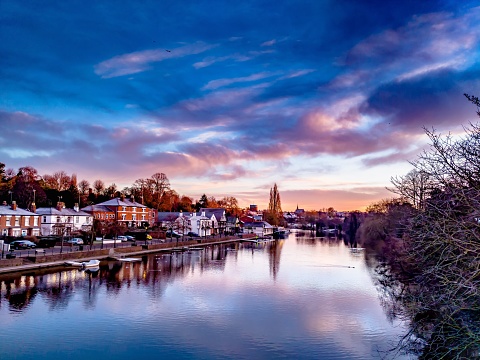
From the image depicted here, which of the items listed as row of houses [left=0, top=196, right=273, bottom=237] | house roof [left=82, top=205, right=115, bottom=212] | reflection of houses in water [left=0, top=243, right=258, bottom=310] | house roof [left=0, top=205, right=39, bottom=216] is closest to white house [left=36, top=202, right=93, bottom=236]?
row of houses [left=0, top=196, right=273, bottom=237]

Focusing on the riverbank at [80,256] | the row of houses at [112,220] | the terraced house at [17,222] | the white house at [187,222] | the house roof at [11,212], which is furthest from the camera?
the white house at [187,222]

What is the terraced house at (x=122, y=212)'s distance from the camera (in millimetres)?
68062

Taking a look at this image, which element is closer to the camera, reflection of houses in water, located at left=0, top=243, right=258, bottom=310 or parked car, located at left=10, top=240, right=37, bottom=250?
reflection of houses in water, located at left=0, top=243, right=258, bottom=310

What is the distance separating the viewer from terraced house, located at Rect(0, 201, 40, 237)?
44.6m

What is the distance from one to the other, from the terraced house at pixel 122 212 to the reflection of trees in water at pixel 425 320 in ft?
138

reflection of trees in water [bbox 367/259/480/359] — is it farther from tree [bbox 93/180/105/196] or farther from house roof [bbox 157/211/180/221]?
tree [bbox 93/180/105/196]

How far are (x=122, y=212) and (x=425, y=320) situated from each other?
5871 centimetres

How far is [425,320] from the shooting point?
19.6 m

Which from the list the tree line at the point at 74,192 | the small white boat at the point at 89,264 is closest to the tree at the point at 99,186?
the tree line at the point at 74,192

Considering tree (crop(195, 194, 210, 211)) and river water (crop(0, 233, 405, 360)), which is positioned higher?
tree (crop(195, 194, 210, 211))

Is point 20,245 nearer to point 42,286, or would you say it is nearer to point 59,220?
point 42,286

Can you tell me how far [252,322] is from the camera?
1994 centimetres

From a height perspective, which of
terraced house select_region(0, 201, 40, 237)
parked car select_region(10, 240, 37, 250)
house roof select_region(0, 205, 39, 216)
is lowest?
parked car select_region(10, 240, 37, 250)

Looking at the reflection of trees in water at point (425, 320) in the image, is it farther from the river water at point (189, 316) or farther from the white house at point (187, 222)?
the white house at point (187, 222)
